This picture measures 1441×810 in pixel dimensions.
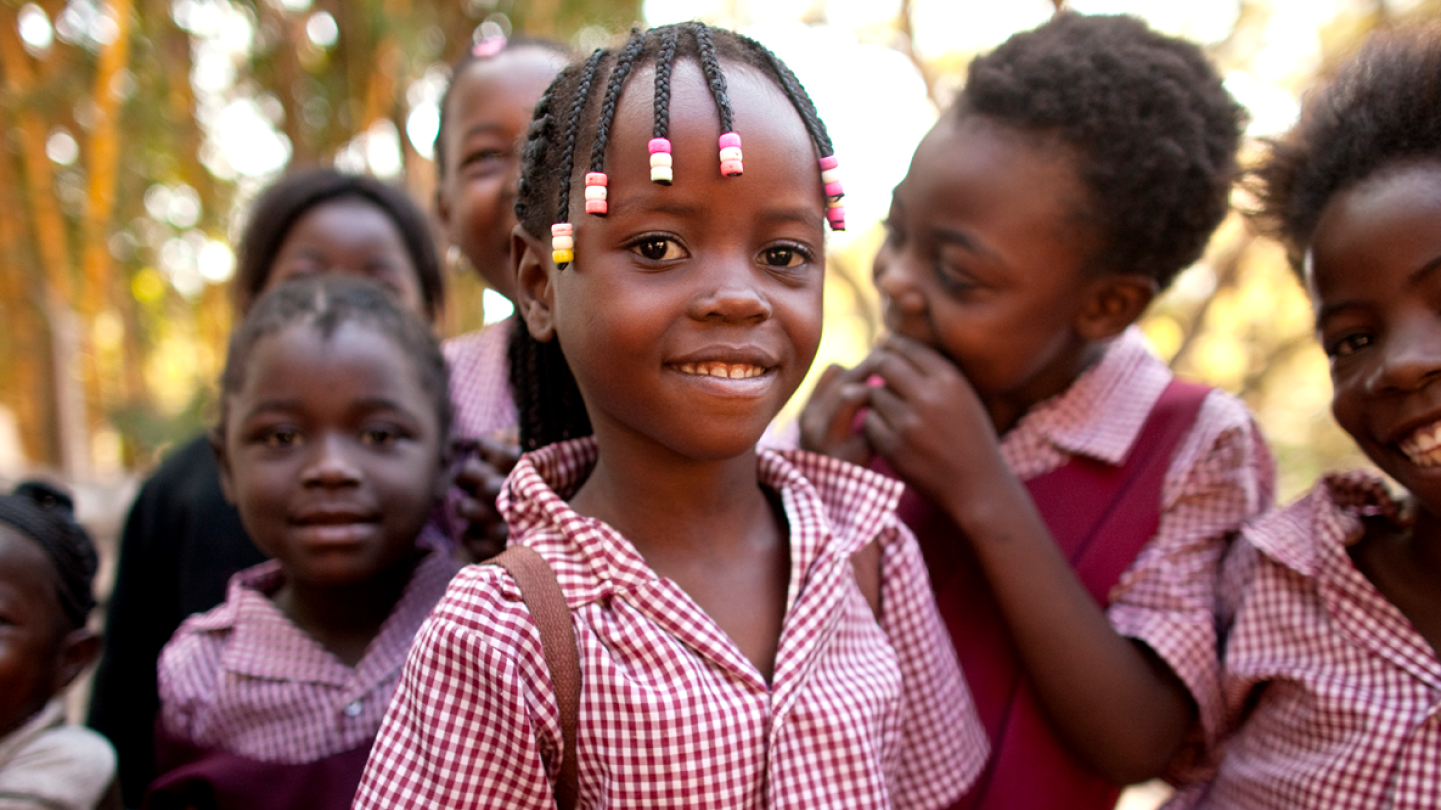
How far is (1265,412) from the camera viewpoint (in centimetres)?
763

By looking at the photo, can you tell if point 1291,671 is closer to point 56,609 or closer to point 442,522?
point 442,522

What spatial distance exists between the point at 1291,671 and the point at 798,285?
1022mm

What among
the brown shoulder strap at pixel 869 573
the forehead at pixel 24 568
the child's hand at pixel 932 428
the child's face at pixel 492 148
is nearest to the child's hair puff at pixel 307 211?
the child's face at pixel 492 148

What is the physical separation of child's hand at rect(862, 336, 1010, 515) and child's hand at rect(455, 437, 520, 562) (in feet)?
2.25

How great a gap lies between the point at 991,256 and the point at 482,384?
115cm

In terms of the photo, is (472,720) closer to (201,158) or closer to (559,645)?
(559,645)

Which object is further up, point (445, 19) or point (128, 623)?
point (445, 19)

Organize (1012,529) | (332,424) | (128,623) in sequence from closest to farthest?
(1012,529) → (332,424) → (128,623)

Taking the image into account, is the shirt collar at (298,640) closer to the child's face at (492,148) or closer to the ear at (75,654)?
the ear at (75,654)

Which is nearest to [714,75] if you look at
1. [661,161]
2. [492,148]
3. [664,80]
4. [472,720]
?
[664,80]

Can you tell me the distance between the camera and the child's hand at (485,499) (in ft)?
5.98

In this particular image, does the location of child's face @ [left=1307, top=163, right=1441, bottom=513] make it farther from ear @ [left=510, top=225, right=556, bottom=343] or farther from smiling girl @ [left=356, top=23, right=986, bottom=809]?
ear @ [left=510, top=225, right=556, bottom=343]

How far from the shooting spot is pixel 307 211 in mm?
2811

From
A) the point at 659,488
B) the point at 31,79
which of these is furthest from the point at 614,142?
the point at 31,79
